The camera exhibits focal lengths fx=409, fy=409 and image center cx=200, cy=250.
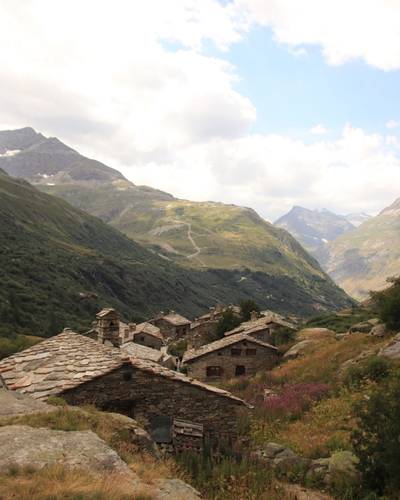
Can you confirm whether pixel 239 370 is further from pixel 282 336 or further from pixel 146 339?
pixel 146 339

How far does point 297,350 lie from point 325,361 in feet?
30.7

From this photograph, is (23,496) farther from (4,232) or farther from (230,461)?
(4,232)

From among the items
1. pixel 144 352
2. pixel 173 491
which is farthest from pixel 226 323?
pixel 173 491

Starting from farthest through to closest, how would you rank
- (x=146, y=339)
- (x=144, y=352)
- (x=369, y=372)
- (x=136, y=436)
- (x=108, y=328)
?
(x=146, y=339) → (x=144, y=352) → (x=369, y=372) → (x=108, y=328) → (x=136, y=436)

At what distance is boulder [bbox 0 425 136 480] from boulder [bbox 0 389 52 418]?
1.20 m

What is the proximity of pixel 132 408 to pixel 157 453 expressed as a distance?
114 inches

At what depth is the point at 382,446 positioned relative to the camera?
11070mm

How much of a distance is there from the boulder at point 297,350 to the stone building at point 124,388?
28.5m

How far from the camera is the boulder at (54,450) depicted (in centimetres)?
723

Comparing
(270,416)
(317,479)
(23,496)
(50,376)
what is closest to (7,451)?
(23,496)

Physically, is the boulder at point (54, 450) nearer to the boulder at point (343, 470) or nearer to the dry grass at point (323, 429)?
the boulder at point (343, 470)

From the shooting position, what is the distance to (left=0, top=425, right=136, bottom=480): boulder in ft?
23.7

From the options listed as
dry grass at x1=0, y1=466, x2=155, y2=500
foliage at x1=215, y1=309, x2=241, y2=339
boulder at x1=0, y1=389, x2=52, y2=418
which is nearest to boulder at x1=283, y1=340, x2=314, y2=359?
foliage at x1=215, y1=309, x2=241, y2=339

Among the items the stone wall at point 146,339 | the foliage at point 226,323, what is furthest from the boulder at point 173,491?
the stone wall at point 146,339
